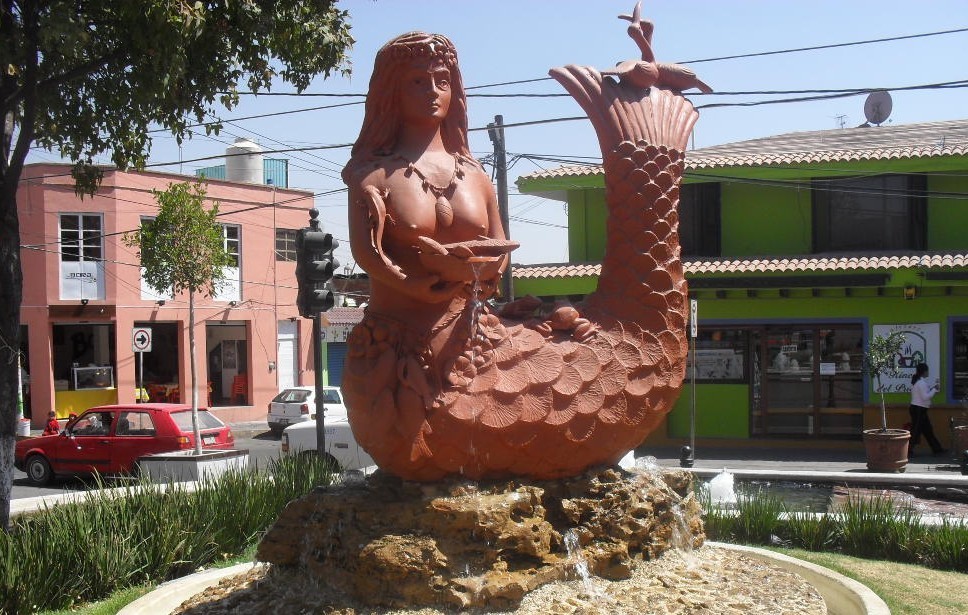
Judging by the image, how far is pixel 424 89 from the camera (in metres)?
4.82

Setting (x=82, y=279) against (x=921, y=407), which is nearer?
(x=921, y=407)

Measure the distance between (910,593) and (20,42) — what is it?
7917 millimetres

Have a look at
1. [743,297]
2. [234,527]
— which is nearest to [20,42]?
[234,527]

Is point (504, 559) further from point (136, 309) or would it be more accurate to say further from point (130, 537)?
point (136, 309)

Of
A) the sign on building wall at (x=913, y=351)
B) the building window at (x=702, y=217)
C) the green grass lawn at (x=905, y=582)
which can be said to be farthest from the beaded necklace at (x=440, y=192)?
the sign on building wall at (x=913, y=351)

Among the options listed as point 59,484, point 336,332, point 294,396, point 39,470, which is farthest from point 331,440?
point 336,332

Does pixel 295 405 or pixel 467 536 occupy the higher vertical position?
pixel 467 536

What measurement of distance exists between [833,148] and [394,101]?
633 inches

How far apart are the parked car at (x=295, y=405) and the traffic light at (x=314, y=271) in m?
11.7

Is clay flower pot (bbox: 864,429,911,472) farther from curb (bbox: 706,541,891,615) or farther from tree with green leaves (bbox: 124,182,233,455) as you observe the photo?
tree with green leaves (bbox: 124,182,233,455)

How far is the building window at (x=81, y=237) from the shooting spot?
847 inches

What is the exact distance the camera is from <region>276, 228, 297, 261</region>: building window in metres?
25.6

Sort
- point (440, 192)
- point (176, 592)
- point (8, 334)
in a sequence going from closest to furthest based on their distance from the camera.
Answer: point (440, 192)
point (176, 592)
point (8, 334)

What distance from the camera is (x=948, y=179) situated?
15977 millimetres
